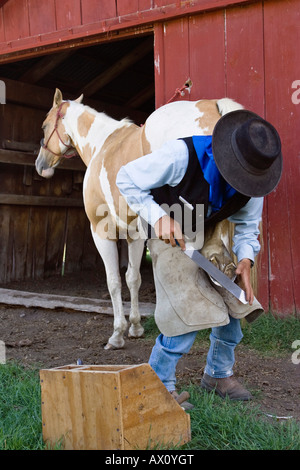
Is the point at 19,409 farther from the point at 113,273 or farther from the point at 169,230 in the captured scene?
the point at 113,273

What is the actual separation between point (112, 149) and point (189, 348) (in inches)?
88.4

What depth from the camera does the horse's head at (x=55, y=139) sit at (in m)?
5.14

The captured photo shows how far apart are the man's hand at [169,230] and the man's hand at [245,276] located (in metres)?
0.38

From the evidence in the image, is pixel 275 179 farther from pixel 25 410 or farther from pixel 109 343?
pixel 109 343

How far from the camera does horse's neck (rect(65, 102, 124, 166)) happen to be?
15.7 ft

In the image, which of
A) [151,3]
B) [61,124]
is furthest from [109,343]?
[151,3]

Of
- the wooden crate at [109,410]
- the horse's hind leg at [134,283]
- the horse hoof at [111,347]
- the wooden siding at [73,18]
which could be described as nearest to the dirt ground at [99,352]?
the horse hoof at [111,347]

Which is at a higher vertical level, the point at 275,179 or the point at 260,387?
the point at 275,179

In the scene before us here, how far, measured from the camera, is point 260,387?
10.4ft

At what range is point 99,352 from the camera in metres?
4.22

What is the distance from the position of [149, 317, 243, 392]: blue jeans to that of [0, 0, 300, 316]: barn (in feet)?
5.01

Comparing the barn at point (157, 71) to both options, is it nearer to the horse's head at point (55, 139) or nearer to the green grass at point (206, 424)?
the horse's head at point (55, 139)

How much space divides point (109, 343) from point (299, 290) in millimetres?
1588

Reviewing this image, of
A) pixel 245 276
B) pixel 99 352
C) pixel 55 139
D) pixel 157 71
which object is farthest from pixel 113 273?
pixel 245 276
